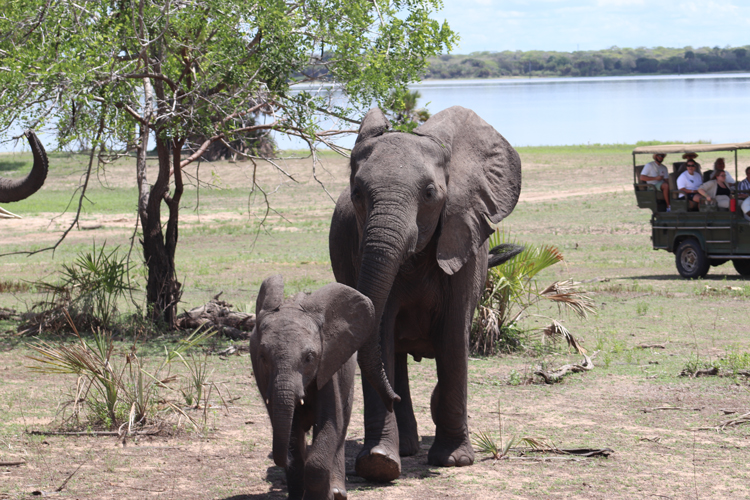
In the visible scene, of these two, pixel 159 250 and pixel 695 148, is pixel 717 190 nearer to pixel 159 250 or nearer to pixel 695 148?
pixel 695 148

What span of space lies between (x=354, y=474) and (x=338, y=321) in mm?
1701

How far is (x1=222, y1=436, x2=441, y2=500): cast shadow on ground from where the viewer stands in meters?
6.21

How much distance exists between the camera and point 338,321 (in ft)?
18.2

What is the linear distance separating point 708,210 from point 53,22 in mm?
11952

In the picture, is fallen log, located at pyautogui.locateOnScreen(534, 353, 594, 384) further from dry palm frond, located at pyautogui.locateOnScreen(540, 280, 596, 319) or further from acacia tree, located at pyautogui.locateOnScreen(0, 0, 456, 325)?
acacia tree, located at pyautogui.locateOnScreen(0, 0, 456, 325)

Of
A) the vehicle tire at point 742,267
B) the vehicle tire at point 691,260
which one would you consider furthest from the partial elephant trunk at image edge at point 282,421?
the vehicle tire at point 742,267

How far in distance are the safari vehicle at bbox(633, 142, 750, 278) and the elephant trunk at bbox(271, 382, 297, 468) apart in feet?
45.5

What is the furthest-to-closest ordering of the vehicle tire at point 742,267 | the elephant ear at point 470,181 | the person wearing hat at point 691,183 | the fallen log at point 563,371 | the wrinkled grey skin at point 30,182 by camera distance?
the vehicle tire at point 742,267 < the person wearing hat at point 691,183 < the fallen log at point 563,371 < the wrinkled grey skin at point 30,182 < the elephant ear at point 470,181

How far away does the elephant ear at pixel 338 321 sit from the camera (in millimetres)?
5406

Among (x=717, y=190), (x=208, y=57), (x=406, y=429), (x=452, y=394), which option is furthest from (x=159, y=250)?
(x=717, y=190)

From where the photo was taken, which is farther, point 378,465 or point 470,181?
point 470,181

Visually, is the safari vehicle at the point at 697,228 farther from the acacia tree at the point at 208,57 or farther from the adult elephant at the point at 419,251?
the adult elephant at the point at 419,251

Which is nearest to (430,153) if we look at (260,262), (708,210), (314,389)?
(314,389)

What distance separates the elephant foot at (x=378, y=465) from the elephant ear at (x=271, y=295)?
145 cm
